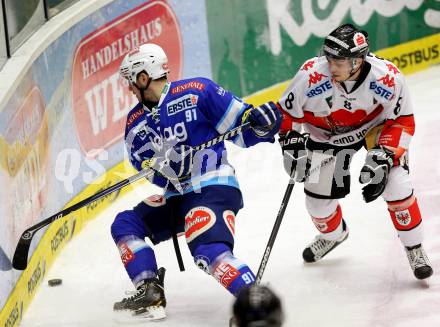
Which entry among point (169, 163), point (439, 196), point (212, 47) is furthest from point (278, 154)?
point (169, 163)

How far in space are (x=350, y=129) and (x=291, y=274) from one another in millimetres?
833

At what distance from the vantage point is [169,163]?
4.62 meters

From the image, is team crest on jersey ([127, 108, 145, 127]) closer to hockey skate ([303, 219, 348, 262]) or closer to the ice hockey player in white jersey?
the ice hockey player in white jersey

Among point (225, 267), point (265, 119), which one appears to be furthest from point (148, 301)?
point (265, 119)

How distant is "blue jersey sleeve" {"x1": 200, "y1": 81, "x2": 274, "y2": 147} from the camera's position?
14.9 ft

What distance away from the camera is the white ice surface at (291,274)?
4543 mm

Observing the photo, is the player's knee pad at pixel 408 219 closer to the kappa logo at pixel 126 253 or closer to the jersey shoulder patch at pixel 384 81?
the jersey shoulder patch at pixel 384 81

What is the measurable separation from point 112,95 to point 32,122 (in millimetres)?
1276

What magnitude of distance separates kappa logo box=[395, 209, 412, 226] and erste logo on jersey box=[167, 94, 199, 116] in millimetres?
1041

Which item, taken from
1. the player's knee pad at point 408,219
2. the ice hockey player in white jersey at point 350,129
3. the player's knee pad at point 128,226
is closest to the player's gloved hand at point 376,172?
the ice hockey player in white jersey at point 350,129

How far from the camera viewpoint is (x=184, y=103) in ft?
15.0

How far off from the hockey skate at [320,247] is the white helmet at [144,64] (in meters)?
1.24

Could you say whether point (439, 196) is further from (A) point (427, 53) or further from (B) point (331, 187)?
(A) point (427, 53)

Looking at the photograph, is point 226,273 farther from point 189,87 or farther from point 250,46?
point 250,46
